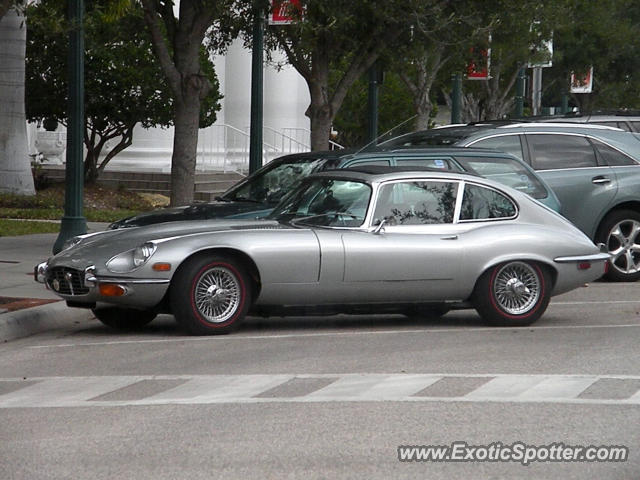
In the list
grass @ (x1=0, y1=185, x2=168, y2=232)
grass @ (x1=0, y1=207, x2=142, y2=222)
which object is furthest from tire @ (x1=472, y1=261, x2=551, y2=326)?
grass @ (x1=0, y1=207, x2=142, y2=222)

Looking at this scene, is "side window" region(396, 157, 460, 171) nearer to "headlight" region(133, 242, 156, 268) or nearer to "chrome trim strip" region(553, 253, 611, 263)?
"chrome trim strip" region(553, 253, 611, 263)

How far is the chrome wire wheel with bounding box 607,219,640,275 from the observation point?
16016 millimetres

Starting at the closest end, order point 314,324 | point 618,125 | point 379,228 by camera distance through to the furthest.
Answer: point 379,228 → point 314,324 → point 618,125

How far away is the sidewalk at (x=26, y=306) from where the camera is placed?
11.5m

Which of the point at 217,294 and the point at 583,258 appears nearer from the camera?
the point at 217,294

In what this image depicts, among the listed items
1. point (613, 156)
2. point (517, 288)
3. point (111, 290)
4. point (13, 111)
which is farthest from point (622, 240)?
point (13, 111)

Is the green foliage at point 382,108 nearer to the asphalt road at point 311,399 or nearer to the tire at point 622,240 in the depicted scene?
the tire at point 622,240

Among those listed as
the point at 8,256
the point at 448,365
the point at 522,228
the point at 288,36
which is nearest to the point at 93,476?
the point at 448,365

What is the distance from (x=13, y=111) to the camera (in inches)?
1027

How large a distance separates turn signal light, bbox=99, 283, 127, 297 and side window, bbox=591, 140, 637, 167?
780cm

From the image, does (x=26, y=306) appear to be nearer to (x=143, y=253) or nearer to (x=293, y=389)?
(x=143, y=253)

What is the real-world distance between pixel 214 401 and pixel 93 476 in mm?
1909

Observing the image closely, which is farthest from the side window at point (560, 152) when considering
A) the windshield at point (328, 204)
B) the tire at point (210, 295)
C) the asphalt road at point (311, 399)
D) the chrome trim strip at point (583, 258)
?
the tire at point (210, 295)

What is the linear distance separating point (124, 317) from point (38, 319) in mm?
812
